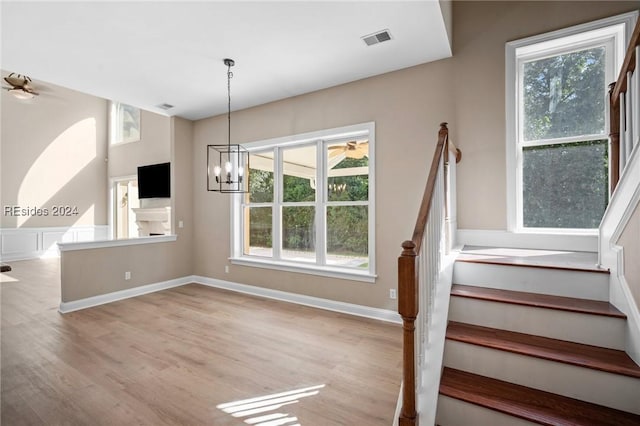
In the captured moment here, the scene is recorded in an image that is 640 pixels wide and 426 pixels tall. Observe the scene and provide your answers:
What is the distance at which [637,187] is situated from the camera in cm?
161

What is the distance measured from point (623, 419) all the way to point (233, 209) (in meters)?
4.75

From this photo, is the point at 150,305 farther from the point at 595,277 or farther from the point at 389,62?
the point at 595,277

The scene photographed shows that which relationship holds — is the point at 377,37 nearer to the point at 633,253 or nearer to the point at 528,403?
the point at 633,253

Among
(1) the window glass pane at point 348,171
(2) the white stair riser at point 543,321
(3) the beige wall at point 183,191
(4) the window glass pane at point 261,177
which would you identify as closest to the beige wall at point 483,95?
(1) the window glass pane at point 348,171

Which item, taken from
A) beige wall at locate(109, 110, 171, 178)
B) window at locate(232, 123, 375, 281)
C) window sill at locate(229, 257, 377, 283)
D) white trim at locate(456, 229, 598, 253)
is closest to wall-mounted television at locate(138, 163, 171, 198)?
beige wall at locate(109, 110, 171, 178)

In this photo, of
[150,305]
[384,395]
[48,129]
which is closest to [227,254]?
[150,305]

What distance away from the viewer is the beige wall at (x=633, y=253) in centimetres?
160

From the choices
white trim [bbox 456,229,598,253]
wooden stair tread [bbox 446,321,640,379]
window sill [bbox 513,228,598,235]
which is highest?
window sill [bbox 513,228,598,235]

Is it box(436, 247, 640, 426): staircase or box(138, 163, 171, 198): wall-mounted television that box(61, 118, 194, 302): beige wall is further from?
box(436, 247, 640, 426): staircase

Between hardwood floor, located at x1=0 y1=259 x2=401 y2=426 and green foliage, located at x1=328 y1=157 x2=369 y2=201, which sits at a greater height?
green foliage, located at x1=328 y1=157 x2=369 y2=201

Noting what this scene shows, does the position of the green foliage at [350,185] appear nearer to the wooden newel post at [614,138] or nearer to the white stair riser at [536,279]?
the white stair riser at [536,279]

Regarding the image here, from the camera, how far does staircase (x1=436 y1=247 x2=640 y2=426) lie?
1.50 m

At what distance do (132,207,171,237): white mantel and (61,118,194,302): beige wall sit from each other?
0.96 meters

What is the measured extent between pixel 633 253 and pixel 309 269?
125 inches
